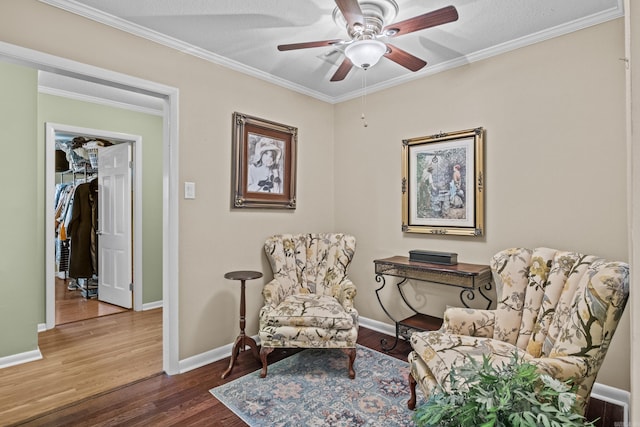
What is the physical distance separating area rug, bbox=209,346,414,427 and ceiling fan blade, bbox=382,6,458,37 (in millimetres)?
2236

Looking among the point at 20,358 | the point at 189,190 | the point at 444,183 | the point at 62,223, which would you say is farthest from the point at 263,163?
the point at 62,223

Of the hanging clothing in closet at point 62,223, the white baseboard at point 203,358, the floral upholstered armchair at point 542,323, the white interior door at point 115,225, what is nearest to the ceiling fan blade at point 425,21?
the floral upholstered armchair at point 542,323

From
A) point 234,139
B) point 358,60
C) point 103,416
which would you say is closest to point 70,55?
point 234,139

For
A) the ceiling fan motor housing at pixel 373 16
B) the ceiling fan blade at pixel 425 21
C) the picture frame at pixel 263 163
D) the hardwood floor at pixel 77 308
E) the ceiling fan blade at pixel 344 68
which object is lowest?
the hardwood floor at pixel 77 308

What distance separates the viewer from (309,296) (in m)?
3.01

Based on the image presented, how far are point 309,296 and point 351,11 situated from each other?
2195 mm

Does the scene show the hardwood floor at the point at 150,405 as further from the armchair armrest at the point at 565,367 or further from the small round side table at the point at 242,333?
the armchair armrest at the point at 565,367

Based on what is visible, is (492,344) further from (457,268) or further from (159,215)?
(159,215)

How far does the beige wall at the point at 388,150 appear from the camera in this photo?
220 cm

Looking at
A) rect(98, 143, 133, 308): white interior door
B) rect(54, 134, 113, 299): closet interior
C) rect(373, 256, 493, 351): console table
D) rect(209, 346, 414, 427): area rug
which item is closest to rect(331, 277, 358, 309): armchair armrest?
rect(373, 256, 493, 351): console table

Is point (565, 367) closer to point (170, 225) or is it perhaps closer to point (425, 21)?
point (425, 21)

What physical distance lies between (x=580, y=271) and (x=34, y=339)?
13.1ft

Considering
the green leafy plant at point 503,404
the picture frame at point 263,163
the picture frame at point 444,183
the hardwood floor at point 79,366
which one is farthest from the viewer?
the picture frame at point 263,163

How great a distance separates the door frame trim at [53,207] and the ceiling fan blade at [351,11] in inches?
131
